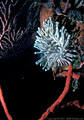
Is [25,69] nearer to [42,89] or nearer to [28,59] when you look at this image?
[28,59]

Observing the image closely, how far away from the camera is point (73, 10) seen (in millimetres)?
3691

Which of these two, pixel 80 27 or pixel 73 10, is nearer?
pixel 80 27

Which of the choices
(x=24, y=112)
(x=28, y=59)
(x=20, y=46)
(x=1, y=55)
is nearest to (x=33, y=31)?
(x=20, y=46)

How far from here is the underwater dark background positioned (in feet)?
13.1

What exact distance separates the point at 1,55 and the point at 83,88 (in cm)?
319

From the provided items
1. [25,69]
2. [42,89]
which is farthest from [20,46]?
[42,89]

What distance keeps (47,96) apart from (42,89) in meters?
0.35

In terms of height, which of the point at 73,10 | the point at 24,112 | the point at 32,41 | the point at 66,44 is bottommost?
the point at 24,112

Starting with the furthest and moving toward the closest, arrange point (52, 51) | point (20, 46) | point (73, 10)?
1. point (20, 46)
2. point (73, 10)
3. point (52, 51)

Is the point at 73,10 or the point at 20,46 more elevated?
the point at 73,10

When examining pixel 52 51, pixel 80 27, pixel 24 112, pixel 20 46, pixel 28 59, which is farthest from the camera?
pixel 28 59

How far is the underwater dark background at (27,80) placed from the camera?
4.00 metres

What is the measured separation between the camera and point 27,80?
4.54 meters

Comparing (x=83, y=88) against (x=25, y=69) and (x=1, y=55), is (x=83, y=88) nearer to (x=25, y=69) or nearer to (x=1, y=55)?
(x=25, y=69)
